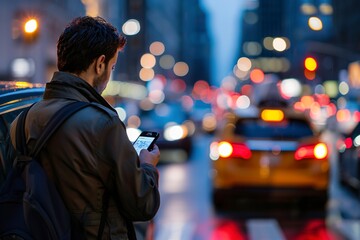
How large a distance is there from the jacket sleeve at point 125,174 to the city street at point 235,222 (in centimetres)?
614

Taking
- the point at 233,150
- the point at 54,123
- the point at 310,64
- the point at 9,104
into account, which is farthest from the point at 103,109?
the point at 310,64

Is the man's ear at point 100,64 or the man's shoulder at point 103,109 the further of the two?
the man's ear at point 100,64

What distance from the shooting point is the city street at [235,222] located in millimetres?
9164

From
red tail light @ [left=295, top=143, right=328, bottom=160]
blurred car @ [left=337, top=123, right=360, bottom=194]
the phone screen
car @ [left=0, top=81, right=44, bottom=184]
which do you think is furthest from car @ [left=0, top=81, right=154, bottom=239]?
blurred car @ [left=337, top=123, right=360, bottom=194]

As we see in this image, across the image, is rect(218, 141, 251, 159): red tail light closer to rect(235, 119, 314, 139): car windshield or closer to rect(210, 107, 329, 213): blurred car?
rect(210, 107, 329, 213): blurred car

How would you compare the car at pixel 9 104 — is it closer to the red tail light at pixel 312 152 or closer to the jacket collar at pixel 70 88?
the jacket collar at pixel 70 88

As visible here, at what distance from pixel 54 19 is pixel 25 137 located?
140 ft

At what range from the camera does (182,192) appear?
44.8ft

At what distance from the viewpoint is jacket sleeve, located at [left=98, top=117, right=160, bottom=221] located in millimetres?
2867

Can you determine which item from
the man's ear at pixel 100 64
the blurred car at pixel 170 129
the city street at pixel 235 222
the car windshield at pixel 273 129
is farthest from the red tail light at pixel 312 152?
Result: the blurred car at pixel 170 129

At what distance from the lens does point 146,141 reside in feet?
11.1

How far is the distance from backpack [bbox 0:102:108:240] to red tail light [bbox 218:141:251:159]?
792 cm

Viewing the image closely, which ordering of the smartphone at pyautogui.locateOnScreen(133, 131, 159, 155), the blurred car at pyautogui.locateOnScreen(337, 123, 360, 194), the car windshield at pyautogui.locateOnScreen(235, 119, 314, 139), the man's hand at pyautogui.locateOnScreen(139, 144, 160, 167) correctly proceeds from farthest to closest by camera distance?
1. the blurred car at pyautogui.locateOnScreen(337, 123, 360, 194)
2. the car windshield at pyautogui.locateOnScreen(235, 119, 314, 139)
3. the smartphone at pyautogui.locateOnScreen(133, 131, 159, 155)
4. the man's hand at pyautogui.locateOnScreen(139, 144, 160, 167)

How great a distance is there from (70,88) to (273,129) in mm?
8108
